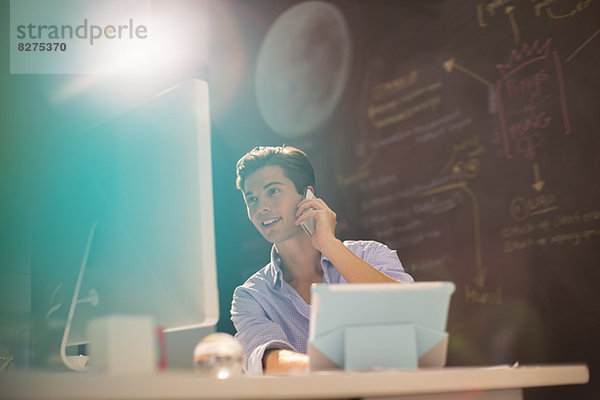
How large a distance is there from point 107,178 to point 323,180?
94.4 inches

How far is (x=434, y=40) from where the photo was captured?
294 centimetres

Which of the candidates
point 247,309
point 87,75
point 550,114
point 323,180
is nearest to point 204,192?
point 247,309

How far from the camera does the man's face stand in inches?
80.1

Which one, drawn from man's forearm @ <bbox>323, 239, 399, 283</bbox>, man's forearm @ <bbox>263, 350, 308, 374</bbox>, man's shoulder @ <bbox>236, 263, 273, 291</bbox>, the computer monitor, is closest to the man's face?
man's shoulder @ <bbox>236, 263, 273, 291</bbox>

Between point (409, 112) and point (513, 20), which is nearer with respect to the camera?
point (513, 20)

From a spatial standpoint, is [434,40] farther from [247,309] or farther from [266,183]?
[247,309]

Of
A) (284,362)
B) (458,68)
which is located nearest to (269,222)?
(284,362)

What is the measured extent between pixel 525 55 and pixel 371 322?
1819mm

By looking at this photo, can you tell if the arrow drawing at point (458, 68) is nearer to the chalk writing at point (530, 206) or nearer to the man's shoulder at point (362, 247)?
the chalk writing at point (530, 206)

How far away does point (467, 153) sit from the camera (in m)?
2.72

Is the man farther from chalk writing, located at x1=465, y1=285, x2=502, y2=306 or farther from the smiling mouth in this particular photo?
Answer: chalk writing, located at x1=465, y1=285, x2=502, y2=306

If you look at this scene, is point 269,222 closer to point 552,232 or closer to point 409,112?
point 552,232

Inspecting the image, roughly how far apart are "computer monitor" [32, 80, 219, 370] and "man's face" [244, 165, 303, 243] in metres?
0.90

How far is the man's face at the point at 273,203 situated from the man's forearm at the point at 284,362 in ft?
1.98
